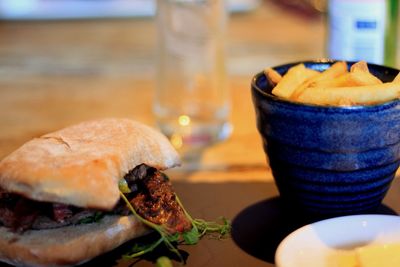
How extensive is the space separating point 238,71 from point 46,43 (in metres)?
0.83

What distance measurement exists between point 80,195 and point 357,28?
2.98 ft

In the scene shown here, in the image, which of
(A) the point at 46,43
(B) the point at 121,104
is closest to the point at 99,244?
(B) the point at 121,104

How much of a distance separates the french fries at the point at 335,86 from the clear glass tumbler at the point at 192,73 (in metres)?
0.47

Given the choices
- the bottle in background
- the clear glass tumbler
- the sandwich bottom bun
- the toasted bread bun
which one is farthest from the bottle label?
the sandwich bottom bun

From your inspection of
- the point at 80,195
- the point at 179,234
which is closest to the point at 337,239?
the point at 179,234

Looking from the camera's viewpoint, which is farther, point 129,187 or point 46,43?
point 46,43

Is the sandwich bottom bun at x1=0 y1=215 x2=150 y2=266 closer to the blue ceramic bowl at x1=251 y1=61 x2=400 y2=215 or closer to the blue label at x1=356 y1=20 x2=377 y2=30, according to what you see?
the blue ceramic bowl at x1=251 y1=61 x2=400 y2=215

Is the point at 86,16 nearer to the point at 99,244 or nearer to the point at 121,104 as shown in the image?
the point at 121,104

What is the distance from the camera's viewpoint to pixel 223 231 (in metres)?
1.00

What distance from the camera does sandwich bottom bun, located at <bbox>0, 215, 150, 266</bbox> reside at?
2.88ft

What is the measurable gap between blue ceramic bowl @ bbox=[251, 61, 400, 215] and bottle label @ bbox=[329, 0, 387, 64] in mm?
413

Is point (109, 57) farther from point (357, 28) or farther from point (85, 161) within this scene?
point (85, 161)

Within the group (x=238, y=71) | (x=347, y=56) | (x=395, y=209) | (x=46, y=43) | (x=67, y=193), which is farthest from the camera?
(x=46, y=43)

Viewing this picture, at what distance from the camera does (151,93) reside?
1.85 m
